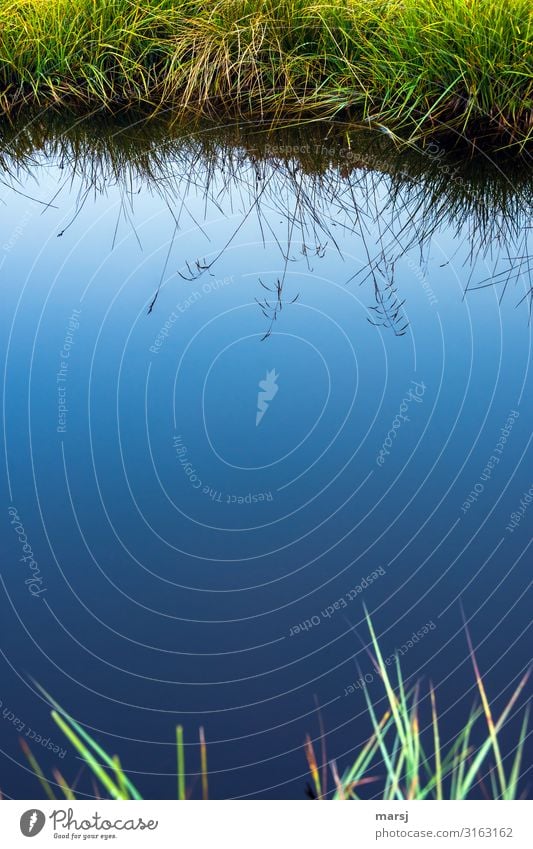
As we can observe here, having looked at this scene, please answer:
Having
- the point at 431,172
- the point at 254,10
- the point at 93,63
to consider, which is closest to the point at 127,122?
the point at 93,63

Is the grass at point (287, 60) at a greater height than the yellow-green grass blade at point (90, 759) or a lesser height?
greater

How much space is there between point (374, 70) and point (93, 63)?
1.72 meters

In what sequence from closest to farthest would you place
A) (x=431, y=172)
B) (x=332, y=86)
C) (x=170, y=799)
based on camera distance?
(x=170, y=799) < (x=431, y=172) < (x=332, y=86)

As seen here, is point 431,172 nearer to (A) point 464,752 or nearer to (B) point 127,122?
(B) point 127,122

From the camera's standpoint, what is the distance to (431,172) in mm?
4496

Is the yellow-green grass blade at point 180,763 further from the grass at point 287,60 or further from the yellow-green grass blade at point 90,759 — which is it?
the grass at point 287,60

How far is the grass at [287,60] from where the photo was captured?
4.72 meters

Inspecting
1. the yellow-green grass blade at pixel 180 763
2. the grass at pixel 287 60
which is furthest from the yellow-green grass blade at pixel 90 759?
the grass at pixel 287 60
